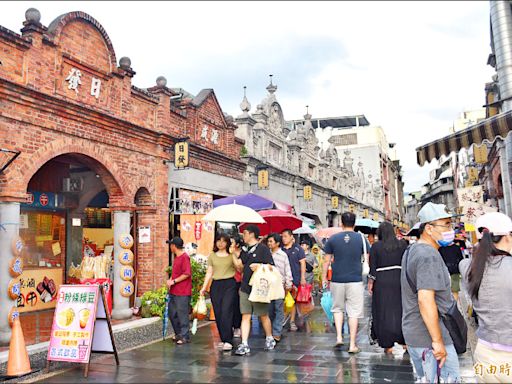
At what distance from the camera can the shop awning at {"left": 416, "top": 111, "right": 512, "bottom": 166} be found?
6.90 metres

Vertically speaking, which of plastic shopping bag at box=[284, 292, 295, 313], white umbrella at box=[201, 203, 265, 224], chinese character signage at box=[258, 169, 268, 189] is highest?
chinese character signage at box=[258, 169, 268, 189]

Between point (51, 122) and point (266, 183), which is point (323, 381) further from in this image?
point (266, 183)

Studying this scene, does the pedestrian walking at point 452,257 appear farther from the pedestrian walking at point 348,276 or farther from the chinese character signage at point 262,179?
the chinese character signage at point 262,179

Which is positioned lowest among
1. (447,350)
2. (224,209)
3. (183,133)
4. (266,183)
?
(447,350)

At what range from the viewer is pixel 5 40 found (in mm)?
7617

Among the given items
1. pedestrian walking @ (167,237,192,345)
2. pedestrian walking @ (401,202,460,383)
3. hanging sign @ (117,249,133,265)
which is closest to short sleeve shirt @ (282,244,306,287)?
pedestrian walking @ (167,237,192,345)

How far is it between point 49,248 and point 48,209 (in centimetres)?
101

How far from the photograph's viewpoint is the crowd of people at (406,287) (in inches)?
123

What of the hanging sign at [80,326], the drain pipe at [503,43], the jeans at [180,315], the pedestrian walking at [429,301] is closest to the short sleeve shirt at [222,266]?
the jeans at [180,315]

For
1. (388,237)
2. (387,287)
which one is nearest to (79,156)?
(388,237)

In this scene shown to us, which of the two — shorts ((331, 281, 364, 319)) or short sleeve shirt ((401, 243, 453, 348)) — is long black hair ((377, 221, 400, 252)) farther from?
short sleeve shirt ((401, 243, 453, 348))

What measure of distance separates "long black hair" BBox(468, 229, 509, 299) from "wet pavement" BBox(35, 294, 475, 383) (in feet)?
8.06

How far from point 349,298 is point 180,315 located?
9.43 feet

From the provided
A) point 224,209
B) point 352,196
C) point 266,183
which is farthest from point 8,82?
point 352,196
